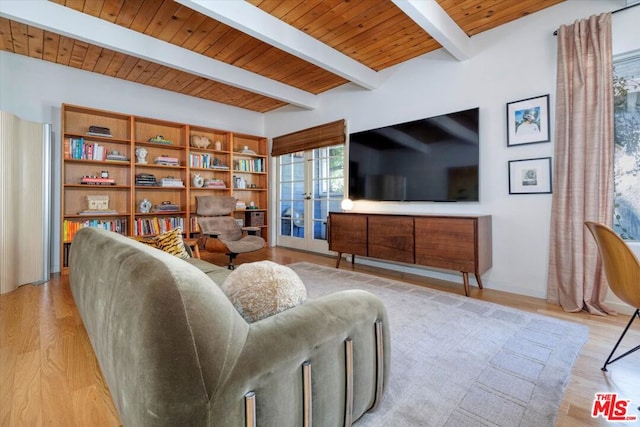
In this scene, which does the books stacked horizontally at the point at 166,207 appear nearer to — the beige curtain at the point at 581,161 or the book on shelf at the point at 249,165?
the book on shelf at the point at 249,165

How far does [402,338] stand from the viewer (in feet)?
6.16

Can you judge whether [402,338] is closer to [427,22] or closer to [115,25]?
[427,22]

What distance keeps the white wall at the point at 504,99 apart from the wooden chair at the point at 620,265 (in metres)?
1.31

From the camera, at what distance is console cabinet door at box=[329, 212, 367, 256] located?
3.49 m

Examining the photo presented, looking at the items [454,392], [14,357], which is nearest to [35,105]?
[14,357]

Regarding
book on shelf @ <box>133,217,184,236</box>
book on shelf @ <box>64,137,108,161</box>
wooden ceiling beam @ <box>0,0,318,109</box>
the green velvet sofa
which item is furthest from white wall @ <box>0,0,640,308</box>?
the green velvet sofa

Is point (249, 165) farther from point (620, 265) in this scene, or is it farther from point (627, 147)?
point (620, 265)

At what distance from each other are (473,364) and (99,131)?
4.71 meters

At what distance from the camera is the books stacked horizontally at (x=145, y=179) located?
162 inches

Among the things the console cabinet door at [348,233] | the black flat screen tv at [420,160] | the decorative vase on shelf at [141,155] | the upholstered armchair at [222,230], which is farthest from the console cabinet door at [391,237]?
the decorative vase on shelf at [141,155]

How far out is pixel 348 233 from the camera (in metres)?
3.65

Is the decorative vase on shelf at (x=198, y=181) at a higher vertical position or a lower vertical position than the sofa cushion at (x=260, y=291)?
higher

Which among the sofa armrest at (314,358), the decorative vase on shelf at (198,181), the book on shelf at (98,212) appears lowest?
the sofa armrest at (314,358)

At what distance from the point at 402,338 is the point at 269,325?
1330 millimetres
